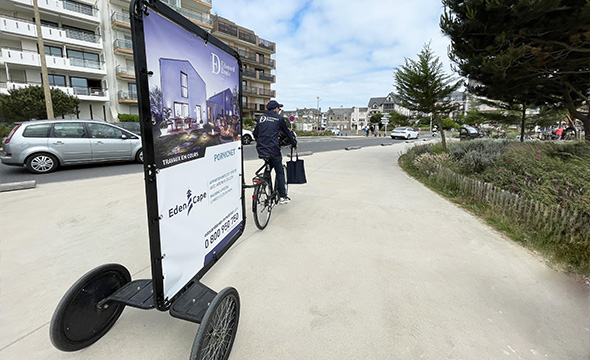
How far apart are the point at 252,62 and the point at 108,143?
37.2 m

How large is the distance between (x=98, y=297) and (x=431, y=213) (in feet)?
15.3

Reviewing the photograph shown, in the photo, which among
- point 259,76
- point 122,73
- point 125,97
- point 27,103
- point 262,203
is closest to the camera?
point 262,203

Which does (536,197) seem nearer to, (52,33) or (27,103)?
(27,103)

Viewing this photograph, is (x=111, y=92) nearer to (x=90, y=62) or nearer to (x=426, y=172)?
(x=90, y=62)

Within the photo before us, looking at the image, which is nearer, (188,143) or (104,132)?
(188,143)

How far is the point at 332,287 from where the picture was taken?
2.53 meters

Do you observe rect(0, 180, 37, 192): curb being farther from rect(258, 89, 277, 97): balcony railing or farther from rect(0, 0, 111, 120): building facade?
rect(258, 89, 277, 97): balcony railing

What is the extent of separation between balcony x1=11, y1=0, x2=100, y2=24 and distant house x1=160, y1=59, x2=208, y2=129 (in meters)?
31.5

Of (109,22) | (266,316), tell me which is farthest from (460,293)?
(109,22)

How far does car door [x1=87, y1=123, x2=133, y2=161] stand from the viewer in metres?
8.08

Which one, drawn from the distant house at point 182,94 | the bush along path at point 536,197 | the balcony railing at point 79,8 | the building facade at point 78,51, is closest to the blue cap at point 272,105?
the distant house at point 182,94

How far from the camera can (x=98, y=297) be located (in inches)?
72.4

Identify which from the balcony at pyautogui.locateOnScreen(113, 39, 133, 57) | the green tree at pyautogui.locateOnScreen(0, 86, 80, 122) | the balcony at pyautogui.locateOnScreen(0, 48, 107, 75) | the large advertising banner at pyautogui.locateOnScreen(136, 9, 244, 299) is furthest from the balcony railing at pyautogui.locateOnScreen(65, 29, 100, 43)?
the large advertising banner at pyautogui.locateOnScreen(136, 9, 244, 299)

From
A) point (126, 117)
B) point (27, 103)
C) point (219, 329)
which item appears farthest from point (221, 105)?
point (126, 117)
